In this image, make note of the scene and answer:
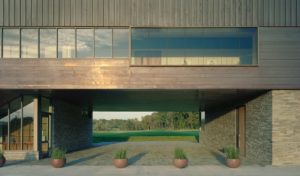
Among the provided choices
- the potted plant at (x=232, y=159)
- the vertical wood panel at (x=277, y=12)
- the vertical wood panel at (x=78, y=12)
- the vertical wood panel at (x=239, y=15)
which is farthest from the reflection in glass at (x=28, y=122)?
the vertical wood panel at (x=277, y=12)

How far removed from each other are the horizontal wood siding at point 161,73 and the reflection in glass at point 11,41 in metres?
0.44

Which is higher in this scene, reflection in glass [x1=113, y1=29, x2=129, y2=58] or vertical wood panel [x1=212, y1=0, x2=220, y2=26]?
vertical wood panel [x1=212, y1=0, x2=220, y2=26]

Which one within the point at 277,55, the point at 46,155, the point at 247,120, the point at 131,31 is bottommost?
the point at 46,155

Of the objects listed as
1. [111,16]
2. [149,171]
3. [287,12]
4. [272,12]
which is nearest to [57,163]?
[149,171]

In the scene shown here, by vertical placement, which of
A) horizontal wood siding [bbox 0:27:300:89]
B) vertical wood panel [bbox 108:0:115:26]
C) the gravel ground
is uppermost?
vertical wood panel [bbox 108:0:115:26]

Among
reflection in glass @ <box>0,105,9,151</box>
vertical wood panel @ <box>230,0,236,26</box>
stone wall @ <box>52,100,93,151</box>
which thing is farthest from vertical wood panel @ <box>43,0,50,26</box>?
vertical wood panel @ <box>230,0,236,26</box>

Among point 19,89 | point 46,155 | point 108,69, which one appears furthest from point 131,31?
point 46,155

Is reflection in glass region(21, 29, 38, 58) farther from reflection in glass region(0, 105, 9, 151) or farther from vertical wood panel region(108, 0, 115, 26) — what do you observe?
reflection in glass region(0, 105, 9, 151)

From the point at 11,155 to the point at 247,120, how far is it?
13.9 metres

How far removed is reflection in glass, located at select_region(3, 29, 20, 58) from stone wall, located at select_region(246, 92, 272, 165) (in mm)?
13080

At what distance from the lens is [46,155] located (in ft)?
78.3

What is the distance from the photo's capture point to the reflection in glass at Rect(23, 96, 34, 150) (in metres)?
23.1

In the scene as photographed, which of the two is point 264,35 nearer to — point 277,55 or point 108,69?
point 277,55

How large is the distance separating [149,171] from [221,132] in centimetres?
1459
